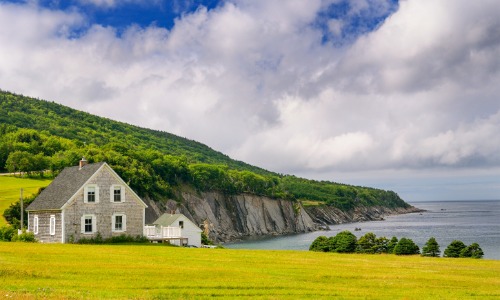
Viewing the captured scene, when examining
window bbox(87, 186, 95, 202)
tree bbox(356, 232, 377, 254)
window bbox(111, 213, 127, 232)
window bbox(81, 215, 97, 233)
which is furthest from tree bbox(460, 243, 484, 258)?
window bbox(87, 186, 95, 202)

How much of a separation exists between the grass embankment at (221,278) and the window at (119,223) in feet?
59.2

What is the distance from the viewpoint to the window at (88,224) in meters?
50.9

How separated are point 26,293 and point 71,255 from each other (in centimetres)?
1462

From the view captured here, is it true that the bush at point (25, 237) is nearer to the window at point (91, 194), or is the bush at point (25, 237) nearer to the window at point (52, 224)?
the window at point (52, 224)

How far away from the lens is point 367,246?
73.0 metres

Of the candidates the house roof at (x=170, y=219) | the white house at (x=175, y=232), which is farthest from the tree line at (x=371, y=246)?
the house roof at (x=170, y=219)

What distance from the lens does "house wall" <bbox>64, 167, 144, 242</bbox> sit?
50406mm

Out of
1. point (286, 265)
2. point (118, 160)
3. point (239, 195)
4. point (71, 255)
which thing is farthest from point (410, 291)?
point (239, 195)

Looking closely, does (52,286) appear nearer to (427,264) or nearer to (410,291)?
(410,291)

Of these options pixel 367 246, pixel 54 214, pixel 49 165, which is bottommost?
pixel 367 246

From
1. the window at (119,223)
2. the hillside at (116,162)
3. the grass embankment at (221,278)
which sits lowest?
the grass embankment at (221,278)

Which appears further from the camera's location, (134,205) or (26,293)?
(134,205)

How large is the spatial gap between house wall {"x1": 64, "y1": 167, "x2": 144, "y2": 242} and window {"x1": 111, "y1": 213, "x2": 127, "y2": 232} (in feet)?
0.70

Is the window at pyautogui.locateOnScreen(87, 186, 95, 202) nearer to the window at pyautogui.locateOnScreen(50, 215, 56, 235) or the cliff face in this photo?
the window at pyautogui.locateOnScreen(50, 215, 56, 235)
